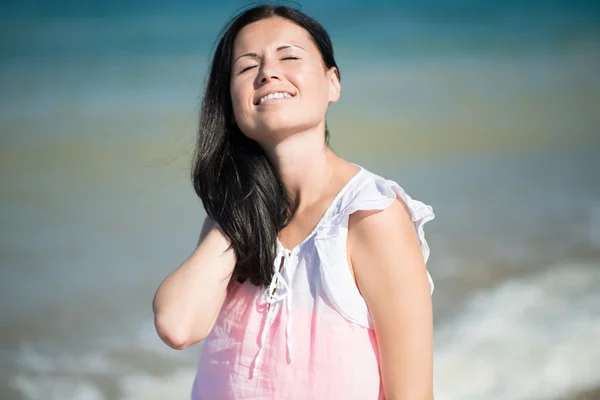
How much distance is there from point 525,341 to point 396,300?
2277 millimetres

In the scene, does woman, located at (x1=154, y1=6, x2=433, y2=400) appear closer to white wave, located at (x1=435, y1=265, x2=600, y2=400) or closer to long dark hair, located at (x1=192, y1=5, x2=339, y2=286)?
long dark hair, located at (x1=192, y1=5, x2=339, y2=286)

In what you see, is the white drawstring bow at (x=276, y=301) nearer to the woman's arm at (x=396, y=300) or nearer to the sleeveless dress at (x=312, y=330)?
the sleeveless dress at (x=312, y=330)

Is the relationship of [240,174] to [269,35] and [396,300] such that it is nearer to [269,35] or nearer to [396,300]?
[269,35]


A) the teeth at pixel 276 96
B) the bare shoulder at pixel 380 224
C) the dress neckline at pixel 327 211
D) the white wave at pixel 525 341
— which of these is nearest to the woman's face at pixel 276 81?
the teeth at pixel 276 96

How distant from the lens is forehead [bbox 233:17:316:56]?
166cm

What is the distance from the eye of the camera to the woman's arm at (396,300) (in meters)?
1.47

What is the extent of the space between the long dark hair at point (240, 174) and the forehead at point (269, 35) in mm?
18

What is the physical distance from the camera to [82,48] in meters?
4.59

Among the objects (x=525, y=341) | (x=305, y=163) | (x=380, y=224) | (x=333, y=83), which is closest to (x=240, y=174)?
(x=305, y=163)

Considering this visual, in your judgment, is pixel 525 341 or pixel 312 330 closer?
pixel 312 330

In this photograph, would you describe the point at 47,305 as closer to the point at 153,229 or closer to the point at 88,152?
the point at 153,229

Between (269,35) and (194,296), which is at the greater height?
(269,35)

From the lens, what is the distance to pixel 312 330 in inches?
60.5

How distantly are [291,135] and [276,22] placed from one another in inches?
9.9
